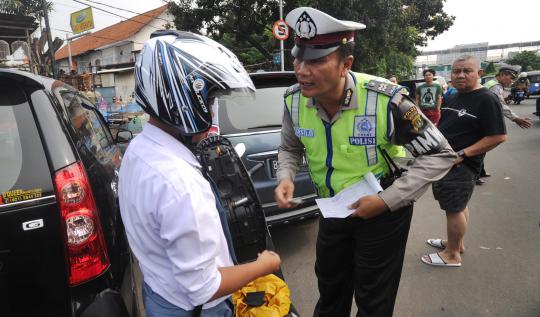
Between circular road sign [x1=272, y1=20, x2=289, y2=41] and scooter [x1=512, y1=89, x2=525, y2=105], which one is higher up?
circular road sign [x1=272, y1=20, x2=289, y2=41]

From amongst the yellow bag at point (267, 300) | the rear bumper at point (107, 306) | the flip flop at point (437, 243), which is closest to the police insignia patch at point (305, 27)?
the yellow bag at point (267, 300)

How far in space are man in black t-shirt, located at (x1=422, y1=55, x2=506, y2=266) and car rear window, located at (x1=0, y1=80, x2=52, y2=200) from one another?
281 centimetres

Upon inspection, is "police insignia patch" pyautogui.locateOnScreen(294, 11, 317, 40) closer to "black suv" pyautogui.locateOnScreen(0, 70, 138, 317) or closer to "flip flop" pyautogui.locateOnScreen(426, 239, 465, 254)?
"black suv" pyautogui.locateOnScreen(0, 70, 138, 317)

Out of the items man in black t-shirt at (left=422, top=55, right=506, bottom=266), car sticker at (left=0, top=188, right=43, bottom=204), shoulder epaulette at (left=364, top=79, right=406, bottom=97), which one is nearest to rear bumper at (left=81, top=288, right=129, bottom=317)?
car sticker at (left=0, top=188, right=43, bottom=204)

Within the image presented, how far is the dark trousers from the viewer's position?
180 centimetres

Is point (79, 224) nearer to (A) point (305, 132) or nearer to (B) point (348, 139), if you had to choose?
(A) point (305, 132)

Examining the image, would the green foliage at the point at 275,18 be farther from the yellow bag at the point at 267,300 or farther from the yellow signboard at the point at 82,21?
the yellow bag at the point at 267,300

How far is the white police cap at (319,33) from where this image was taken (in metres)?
1.57

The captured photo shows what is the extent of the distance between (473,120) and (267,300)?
239 cm

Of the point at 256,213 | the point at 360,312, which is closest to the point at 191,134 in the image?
the point at 256,213

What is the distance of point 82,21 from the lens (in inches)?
1078

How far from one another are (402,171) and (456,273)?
6.14 ft

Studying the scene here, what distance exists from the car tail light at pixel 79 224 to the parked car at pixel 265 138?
1.61 m

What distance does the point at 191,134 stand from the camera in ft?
3.64
